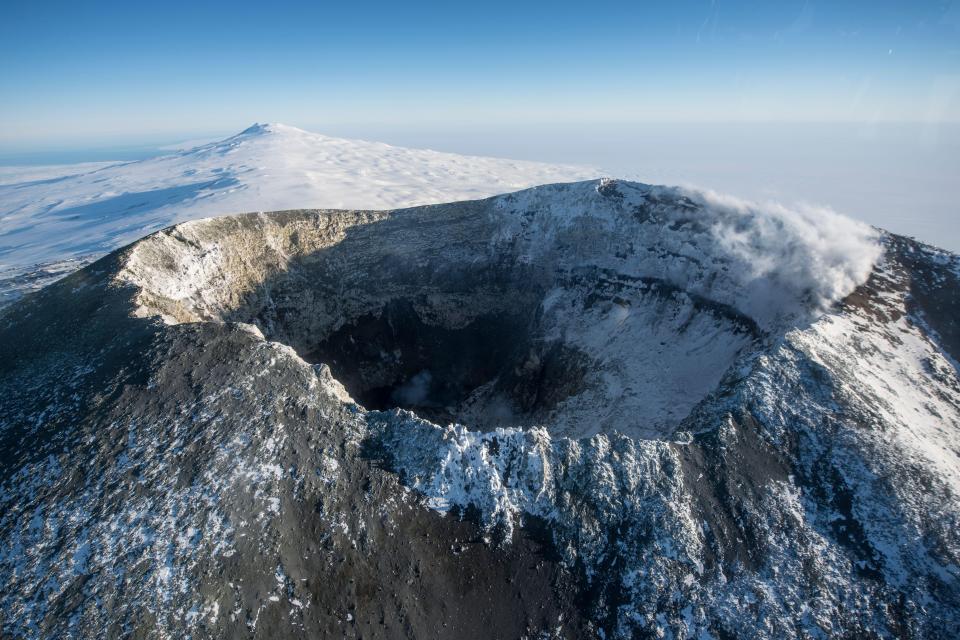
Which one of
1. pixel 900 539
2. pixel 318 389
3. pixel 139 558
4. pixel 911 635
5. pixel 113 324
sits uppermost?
pixel 113 324

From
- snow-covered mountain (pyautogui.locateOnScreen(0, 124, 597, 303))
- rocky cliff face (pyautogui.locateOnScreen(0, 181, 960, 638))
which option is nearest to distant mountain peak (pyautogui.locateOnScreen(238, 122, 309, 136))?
snow-covered mountain (pyautogui.locateOnScreen(0, 124, 597, 303))

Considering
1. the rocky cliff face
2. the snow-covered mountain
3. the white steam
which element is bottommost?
the snow-covered mountain

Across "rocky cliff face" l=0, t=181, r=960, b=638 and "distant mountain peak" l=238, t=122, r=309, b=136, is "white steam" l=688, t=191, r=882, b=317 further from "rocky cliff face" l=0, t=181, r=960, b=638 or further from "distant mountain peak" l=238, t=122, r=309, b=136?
"distant mountain peak" l=238, t=122, r=309, b=136

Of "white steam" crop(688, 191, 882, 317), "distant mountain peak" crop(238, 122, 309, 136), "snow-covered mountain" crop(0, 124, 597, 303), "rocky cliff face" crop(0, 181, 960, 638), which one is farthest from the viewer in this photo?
"distant mountain peak" crop(238, 122, 309, 136)

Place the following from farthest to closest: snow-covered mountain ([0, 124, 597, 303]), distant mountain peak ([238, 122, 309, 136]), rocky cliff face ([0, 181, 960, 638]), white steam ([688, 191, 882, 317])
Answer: distant mountain peak ([238, 122, 309, 136]) < snow-covered mountain ([0, 124, 597, 303]) < white steam ([688, 191, 882, 317]) < rocky cliff face ([0, 181, 960, 638])

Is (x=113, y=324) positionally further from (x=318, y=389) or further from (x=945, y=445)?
(x=945, y=445)

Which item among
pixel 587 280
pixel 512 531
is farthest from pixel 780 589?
pixel 587 280

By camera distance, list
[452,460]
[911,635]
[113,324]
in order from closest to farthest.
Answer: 1. [911,635]
2. [452,460]
3. [113,324]
